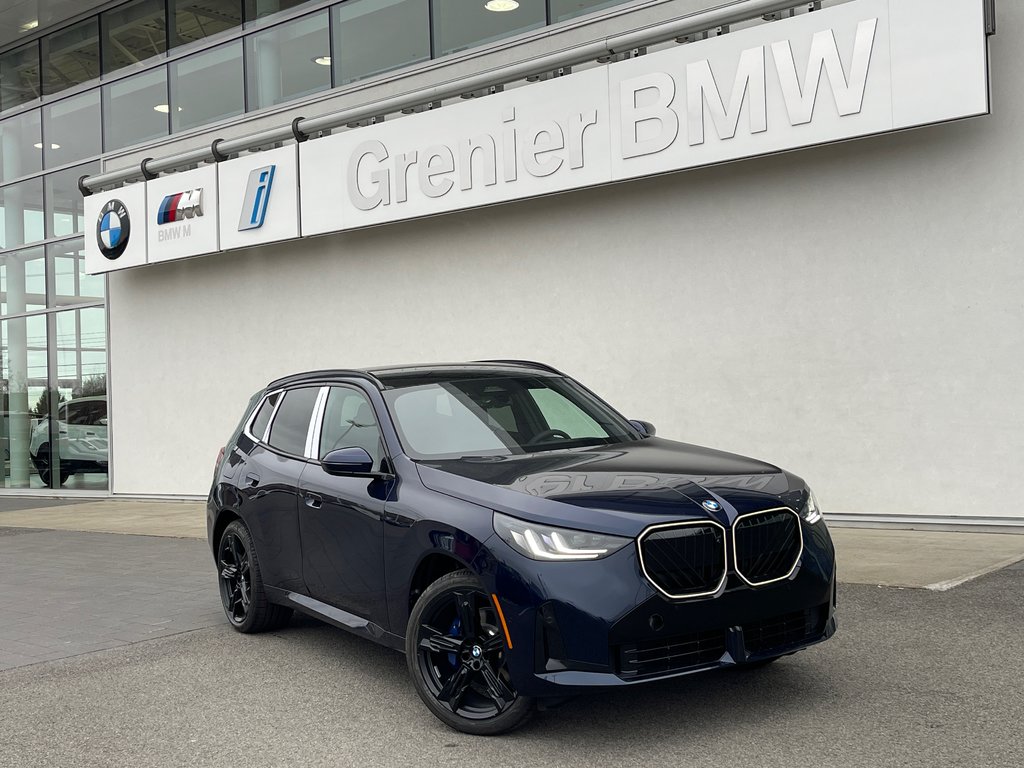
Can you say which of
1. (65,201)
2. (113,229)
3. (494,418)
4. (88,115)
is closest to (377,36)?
(113,229)

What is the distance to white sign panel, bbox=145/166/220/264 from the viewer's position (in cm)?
1619

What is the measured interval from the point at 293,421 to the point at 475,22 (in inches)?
356

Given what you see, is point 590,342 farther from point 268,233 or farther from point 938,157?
point 268,233

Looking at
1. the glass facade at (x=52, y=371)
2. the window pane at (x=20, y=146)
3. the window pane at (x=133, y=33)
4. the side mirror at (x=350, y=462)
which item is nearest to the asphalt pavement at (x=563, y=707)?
the side mirror at (x=350, y=462)

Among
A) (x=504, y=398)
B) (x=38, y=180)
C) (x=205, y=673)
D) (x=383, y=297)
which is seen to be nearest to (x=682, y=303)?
(x=383, y=297)

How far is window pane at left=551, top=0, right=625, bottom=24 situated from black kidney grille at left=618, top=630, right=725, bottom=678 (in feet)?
32.8

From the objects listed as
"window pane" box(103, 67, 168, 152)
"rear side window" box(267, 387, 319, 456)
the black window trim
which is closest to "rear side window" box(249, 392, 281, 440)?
the black window trim

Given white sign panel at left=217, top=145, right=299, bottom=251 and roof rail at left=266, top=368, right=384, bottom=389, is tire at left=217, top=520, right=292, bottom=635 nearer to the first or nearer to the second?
roof rail at left=266, top=368, right=384, bottom=389

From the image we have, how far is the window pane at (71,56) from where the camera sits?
19.7 m

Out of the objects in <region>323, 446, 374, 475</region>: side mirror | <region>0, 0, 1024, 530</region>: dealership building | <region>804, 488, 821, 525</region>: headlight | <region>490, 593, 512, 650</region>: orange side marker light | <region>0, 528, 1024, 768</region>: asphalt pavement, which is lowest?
<region>0, 528, 1024, 768</region>: asphalt pavement

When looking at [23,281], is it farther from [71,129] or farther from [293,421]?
[293,421]

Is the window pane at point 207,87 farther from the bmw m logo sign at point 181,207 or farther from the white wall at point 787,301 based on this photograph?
the white wall at point 787,301

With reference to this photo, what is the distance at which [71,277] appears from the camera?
63.9 feet

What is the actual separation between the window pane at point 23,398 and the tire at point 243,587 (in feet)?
48.1
